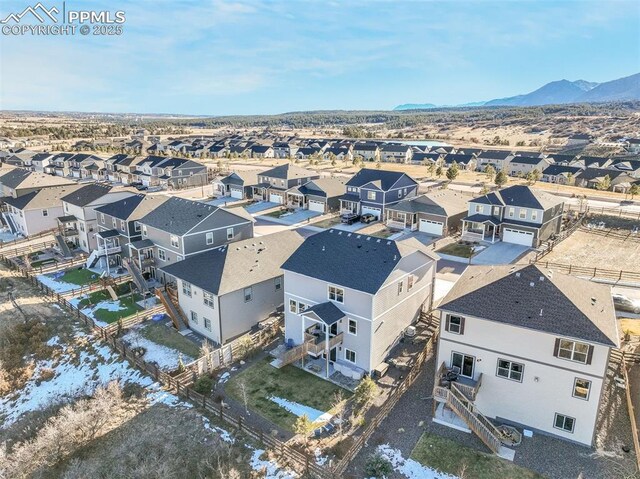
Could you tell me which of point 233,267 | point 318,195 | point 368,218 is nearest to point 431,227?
point 368,218

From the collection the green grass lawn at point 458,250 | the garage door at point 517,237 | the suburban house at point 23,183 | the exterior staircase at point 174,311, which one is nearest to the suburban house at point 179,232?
the exterior staircase at point 174,311

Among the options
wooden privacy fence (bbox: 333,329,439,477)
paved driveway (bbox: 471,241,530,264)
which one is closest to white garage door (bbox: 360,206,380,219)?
paved driveway (bbox: 471,241,530,264)

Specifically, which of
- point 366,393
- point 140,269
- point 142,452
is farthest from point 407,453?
point 140,269

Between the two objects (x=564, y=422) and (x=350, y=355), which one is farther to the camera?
(x=350, y=355)

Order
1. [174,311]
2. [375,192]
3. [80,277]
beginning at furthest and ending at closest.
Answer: [375,192] < [80,277] < [174,311]

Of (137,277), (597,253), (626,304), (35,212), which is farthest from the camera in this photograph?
(35,212)

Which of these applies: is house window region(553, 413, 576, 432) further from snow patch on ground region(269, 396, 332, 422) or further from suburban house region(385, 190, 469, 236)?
suburban house region(385, 190, 469, 236)

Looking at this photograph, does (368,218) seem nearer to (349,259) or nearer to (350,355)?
(349,259)
